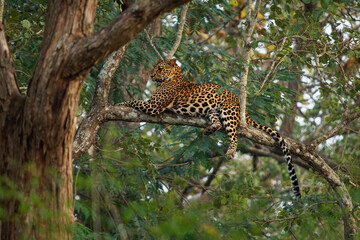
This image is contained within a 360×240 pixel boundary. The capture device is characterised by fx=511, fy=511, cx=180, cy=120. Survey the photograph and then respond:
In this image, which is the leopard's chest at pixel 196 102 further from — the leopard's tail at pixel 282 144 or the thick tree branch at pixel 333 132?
the thick tree branch at pixel 333 132

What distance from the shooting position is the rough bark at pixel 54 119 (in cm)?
455

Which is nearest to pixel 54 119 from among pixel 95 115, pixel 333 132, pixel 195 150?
pixel 95 115

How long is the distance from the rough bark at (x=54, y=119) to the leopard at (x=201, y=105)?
2.68 metres

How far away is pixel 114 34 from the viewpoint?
14.8 feet

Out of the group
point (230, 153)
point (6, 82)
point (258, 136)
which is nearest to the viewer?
point (6, 82)

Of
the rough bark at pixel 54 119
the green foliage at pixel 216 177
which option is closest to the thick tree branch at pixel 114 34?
the rough bark at pixel 54 119

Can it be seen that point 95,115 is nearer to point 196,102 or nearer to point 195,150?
point 196,102

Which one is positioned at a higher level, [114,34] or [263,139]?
[114,34]

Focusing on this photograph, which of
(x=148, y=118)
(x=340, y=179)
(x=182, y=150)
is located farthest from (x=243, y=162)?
Answer: (x=148, y=118)

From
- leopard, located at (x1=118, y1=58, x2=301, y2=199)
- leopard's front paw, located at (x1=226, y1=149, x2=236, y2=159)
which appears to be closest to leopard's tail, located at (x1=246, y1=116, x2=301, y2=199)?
leopard, located at (x1=118, y1=58, x2=301, y2=199)

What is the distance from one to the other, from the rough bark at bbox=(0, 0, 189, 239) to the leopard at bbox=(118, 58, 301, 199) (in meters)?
2.68

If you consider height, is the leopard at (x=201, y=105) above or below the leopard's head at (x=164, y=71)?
below

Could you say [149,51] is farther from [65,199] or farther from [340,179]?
[65,199]

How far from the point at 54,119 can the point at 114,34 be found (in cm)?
96
